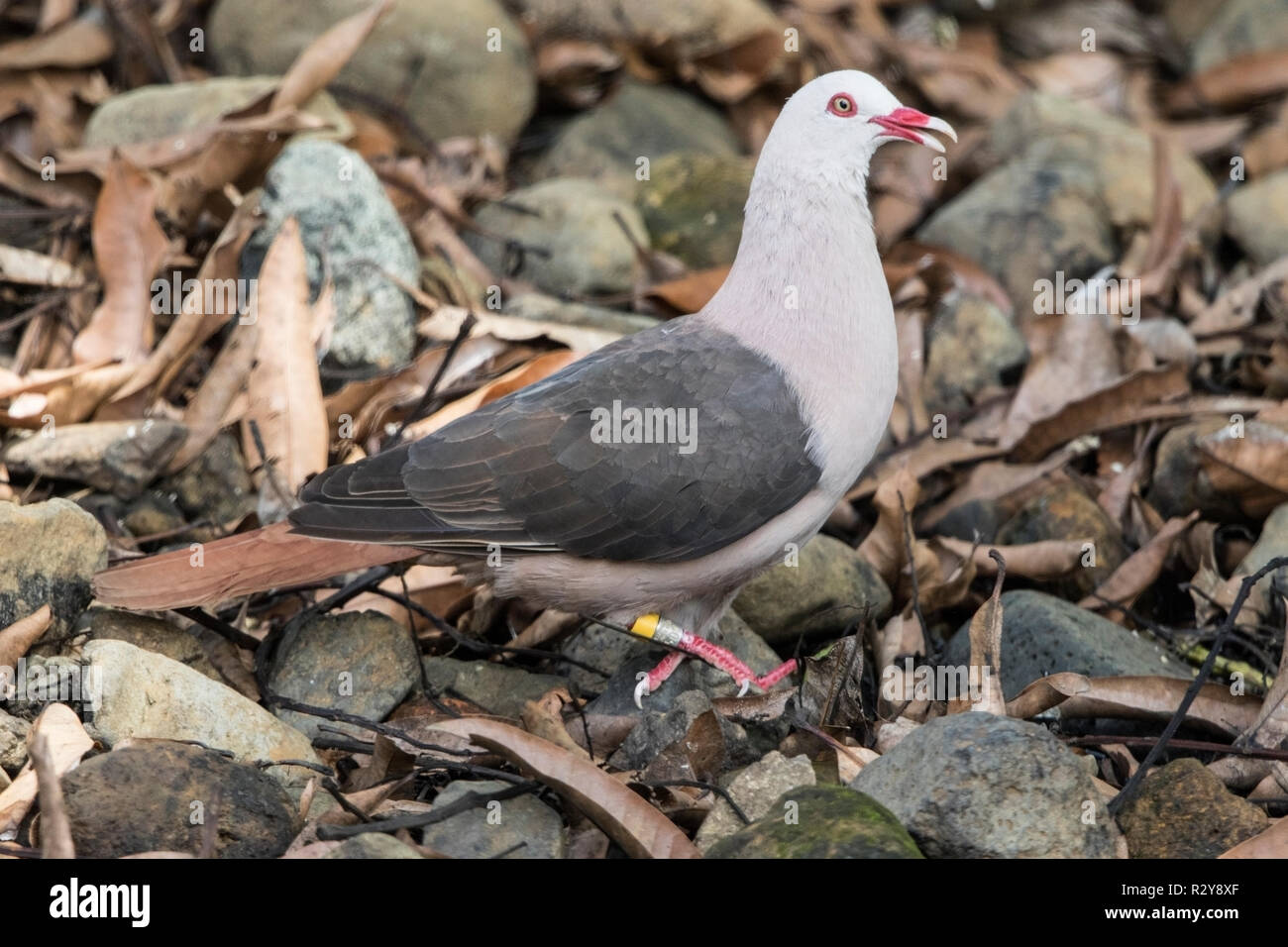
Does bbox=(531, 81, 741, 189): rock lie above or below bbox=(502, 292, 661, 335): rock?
above

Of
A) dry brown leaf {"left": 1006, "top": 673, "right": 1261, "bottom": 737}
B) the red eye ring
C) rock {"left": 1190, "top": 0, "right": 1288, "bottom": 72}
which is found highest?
rock {"left": 1190, "top": 0, "right": 1288, "bottom": 72}

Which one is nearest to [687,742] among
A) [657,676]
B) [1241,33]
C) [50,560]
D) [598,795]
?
[598,795]

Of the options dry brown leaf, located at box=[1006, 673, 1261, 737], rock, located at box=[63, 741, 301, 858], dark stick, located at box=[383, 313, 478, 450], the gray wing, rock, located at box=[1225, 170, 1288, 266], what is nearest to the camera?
rock, located at box=[63, 741, 301, 858]

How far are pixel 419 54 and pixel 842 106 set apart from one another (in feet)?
11.3

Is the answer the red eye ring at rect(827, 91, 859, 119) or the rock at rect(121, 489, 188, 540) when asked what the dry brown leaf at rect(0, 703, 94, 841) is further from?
the red eye ring at rect(827, 91, 859, 119)

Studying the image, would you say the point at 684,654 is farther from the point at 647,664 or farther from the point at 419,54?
the point at 419,54

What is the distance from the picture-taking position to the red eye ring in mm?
4449

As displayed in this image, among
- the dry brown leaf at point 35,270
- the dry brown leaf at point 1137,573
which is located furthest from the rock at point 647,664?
the dry brown leaf at point 35,270

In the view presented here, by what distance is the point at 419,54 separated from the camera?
7270 mm

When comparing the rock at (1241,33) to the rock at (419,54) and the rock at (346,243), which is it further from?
the rock at (346,243)

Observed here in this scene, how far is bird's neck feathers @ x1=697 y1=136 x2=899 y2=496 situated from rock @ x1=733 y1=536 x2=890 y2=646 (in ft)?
1.66

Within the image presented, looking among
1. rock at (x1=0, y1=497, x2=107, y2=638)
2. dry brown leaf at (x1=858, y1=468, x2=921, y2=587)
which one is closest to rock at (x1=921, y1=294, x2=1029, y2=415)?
dry brown leaf at (x1=858, y1=468, x2=921, y2=587)

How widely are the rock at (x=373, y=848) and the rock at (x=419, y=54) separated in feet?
15.2
